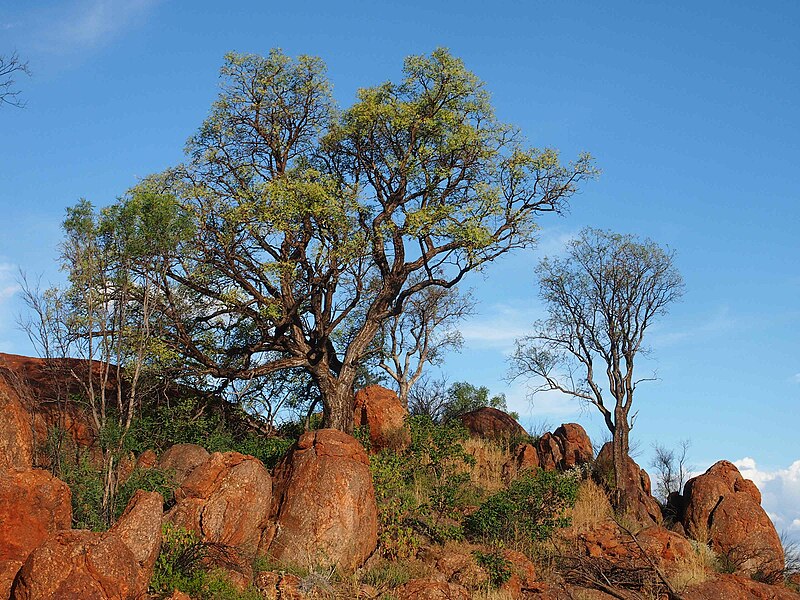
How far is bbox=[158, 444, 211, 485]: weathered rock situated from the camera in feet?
66.4

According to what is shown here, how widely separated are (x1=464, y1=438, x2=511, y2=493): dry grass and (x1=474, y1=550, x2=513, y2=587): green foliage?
5.66 metres

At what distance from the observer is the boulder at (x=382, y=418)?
82.0 ft

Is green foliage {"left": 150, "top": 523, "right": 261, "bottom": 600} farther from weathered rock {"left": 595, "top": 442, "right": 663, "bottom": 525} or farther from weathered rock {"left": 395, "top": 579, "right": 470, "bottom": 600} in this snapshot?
weathered rock {"left": 595, "top": 442, "right": 663, "bottom": 525}

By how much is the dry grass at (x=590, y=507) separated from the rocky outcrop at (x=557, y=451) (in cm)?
141

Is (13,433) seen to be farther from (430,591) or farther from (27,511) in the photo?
(430,591)

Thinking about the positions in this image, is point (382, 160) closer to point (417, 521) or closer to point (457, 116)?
point (457, 116)

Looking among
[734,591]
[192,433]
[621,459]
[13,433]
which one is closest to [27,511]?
[13,433]

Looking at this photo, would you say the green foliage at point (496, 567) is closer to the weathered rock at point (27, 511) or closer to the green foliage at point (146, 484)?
the green foliage at point (146, 484)

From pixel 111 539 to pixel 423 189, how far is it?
1726cm

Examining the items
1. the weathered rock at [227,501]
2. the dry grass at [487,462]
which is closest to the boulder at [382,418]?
the dry grass at [487,462]

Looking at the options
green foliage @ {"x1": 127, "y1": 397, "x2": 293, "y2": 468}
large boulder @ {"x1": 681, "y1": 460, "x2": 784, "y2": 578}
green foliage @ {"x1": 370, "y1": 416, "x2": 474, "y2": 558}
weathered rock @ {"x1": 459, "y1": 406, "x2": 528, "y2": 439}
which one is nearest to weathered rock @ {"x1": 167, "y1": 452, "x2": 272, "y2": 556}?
green foliage @ {"x1": 370, "y1": 416, "x2": 474, "y2": 558}

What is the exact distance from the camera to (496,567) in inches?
709

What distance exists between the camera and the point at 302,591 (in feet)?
52.5

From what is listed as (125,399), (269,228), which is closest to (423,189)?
(269,228)
